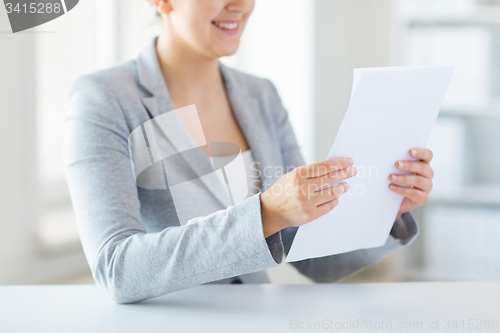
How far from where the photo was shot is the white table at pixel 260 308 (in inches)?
23.1

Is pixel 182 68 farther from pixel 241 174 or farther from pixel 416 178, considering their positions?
pixel 416 178

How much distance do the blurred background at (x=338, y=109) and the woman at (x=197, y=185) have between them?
79cm

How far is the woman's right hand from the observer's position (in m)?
0.59

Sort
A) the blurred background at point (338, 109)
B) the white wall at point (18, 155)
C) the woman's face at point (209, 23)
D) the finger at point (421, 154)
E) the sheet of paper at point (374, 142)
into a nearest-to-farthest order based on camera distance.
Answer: the sheet of paper at point (374, 142)
the finger at point (421, 154)
the woman's face at point (209, 23)
the white wall at point (18, 155)
the blurred background at point (338, 109)

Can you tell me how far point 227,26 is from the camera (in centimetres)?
87

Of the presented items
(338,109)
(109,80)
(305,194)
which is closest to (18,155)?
(109,80)

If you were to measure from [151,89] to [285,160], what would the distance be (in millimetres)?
363

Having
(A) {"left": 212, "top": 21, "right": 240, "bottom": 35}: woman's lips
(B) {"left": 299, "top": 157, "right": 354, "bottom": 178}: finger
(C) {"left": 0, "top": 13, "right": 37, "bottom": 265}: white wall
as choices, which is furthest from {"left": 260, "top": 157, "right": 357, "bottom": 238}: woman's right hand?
(C) {"left": 0, "top": 13, "right": 37, "bottom": 265}: white wall

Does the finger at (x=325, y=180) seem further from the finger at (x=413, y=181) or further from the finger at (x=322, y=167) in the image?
the finger at (x=413, y=181)

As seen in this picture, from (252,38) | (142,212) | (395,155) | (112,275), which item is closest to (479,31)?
(252,38)

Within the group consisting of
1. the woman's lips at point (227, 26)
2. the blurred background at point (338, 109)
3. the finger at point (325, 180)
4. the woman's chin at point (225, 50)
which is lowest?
the blurred background at point (338, 109)

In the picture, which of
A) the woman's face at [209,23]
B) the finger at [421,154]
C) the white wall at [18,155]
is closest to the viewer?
the finger at [421,154]

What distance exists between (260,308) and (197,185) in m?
0.26

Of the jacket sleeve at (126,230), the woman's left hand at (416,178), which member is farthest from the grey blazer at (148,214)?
the woman's left hand at (416,178)
